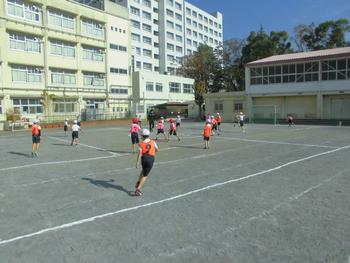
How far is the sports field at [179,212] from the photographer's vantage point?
520 centimetres

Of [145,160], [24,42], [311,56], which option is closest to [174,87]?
[311,56]

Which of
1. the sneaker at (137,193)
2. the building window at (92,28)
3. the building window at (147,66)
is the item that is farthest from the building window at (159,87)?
the sneaker at (137,193)

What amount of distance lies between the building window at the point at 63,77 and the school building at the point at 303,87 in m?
22.4

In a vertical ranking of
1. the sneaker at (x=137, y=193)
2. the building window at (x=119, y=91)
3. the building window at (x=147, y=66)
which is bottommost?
the sneaker at (x=137, y=193)

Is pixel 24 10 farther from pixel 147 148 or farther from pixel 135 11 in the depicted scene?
pixel 135 11

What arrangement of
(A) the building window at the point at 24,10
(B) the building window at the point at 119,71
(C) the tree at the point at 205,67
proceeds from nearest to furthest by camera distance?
(A) the building window at the point at 24,10 → (B) the building window at the point at 119,71 → (C) the tree at the point at 205,67

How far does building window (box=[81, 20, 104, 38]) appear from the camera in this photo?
1855 inches

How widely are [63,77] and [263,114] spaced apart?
25305mm

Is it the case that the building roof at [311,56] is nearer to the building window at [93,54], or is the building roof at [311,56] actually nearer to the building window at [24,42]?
the building window at [93,54]

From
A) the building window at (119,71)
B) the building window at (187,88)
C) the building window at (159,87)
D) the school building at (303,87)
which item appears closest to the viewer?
the school building at (303,87)

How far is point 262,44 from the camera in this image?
58125mm

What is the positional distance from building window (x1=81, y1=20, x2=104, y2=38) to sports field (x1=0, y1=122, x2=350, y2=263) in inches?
1493

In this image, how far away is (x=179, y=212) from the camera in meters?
7.12

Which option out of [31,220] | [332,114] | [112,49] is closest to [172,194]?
[31,220]
